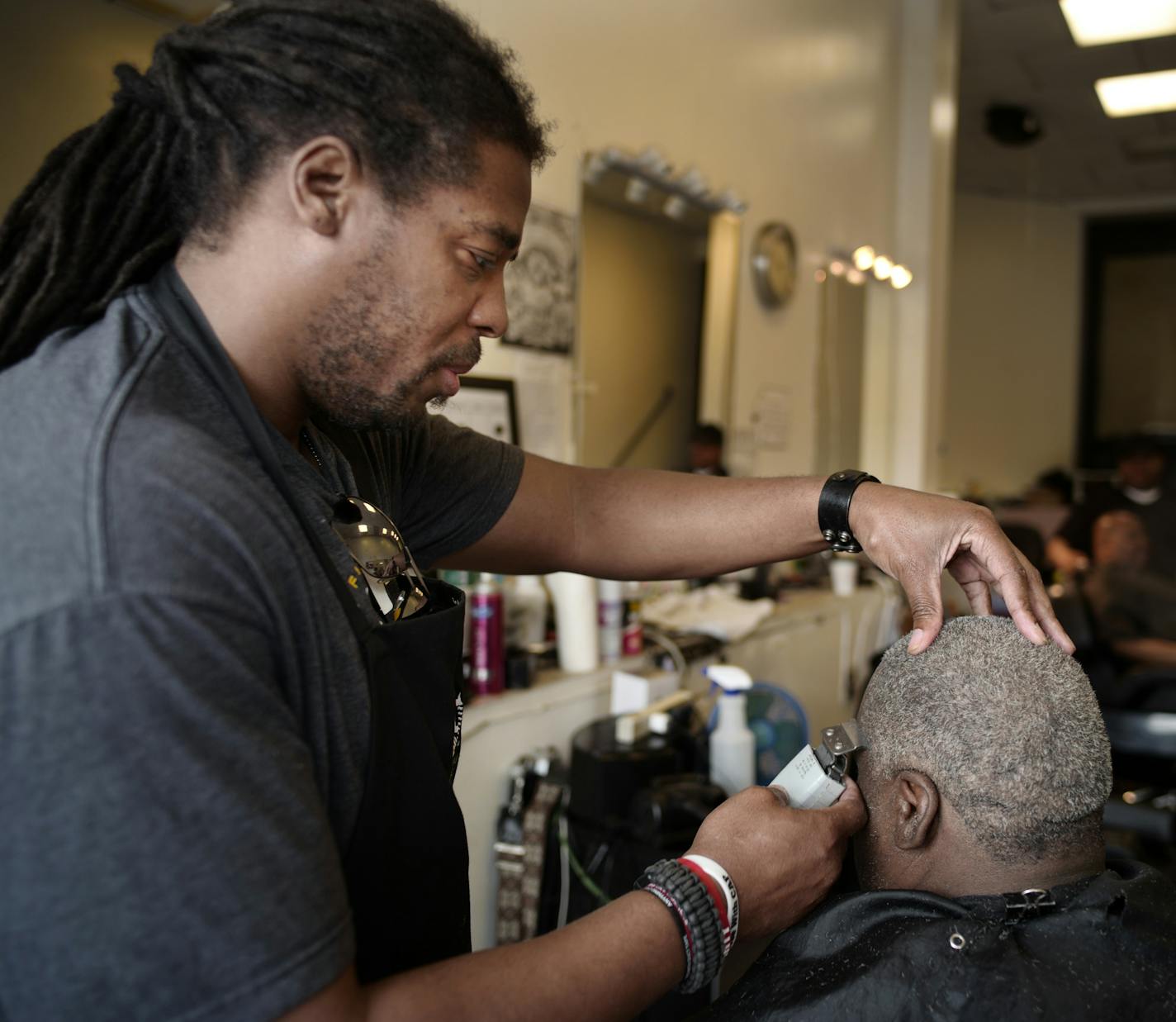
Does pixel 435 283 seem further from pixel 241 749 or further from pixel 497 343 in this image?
pixel 497 343

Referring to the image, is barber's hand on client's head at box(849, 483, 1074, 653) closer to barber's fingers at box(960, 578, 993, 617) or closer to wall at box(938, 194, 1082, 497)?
barber's fingers at box(960, 578, 993, 617)

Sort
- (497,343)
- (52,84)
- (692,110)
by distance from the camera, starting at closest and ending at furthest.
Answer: (52,84)
(497,343)
(692,110)

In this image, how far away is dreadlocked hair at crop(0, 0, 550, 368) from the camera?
30.9 inches

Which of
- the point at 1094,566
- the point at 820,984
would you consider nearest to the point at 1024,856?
the point at 820,984

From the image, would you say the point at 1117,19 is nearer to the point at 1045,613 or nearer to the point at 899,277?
the point at 899,277

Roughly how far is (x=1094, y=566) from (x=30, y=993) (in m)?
3.97

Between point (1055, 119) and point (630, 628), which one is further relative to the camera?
point (1055, 119)

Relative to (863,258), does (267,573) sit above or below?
below

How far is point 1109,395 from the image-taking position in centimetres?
788

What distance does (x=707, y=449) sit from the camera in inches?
127

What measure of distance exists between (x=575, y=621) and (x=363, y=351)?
1384 mm

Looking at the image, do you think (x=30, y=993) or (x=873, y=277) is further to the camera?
(x=873, y=277)

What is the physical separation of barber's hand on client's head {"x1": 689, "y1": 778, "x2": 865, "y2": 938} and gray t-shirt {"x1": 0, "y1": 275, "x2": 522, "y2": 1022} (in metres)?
0.40

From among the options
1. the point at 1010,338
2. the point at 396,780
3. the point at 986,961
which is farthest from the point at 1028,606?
the point at 1010,338
